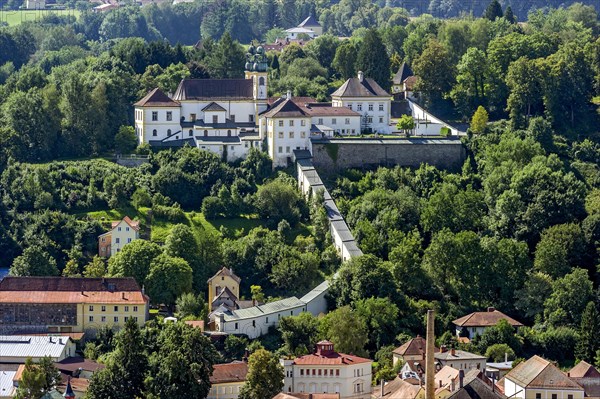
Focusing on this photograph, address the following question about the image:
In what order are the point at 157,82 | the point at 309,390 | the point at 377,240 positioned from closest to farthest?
the point at 309,390
the point at 377,240
the point at 157,82

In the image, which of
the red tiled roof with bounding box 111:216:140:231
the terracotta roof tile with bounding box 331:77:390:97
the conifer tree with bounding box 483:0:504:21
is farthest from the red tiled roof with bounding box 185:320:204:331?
the conifer tree with bounding box 483:0:504:21

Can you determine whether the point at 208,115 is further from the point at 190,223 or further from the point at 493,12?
Answer: the point at 493,12

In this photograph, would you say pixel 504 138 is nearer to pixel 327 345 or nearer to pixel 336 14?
pixel 327 345

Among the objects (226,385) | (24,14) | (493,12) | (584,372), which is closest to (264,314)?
(226,385)

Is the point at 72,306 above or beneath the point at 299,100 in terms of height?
beneath

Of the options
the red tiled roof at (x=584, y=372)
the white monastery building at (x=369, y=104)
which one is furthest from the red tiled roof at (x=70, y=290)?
the white monastery building at (x=369, y=104)

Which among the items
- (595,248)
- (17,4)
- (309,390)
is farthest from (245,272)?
(17,4)

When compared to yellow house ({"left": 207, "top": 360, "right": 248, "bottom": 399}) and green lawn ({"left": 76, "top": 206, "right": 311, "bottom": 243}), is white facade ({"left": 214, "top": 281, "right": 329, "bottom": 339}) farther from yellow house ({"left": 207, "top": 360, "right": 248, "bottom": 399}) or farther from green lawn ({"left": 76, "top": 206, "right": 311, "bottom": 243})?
green lawn ({"left": 76, "top": 206, "right": 311, "bottom": 243})
